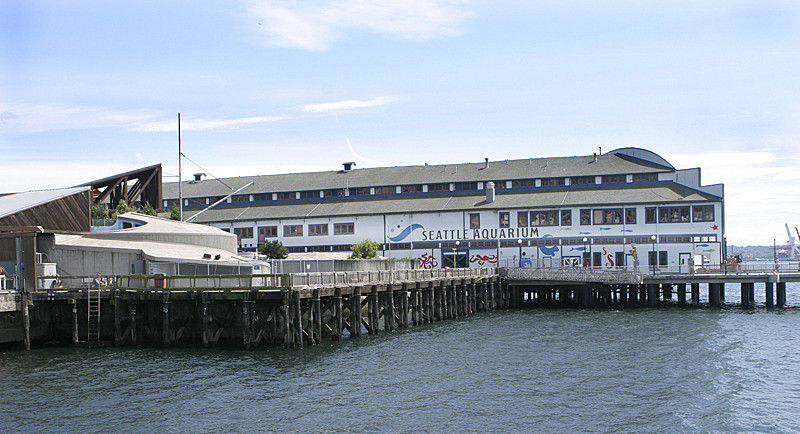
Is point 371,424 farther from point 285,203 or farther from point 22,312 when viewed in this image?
point 285,203

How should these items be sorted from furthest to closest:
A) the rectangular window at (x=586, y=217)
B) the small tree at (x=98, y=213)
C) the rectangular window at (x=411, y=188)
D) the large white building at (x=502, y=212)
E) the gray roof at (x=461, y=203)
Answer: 1. the rectangular window at (x=411, y=188)
2. the rectangular window at (x=586, y=217)
3. the gray roof at (x=461, y=203)
4. the large white building at (x=502, y=212)
5. the small tree at (x=98, y=213)

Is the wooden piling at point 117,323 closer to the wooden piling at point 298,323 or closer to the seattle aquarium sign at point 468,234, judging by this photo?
the wooden piling at point 298,323

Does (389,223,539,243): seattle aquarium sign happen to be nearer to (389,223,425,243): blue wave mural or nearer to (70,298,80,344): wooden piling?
(389,223,425,243): blue wave mural

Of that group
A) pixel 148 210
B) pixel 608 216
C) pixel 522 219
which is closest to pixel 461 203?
pixel 522 219

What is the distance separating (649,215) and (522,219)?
12.8 meters

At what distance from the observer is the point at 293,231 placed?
9381cm

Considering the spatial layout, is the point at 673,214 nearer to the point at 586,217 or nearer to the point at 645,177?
the point at 586,217

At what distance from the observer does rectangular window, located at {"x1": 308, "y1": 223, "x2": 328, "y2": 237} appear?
9275cm

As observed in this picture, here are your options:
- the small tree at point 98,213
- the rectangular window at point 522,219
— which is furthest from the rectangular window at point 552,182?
the small tree at point 98,213

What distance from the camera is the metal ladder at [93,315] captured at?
41456 millimetres

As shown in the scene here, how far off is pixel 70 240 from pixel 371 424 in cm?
3047

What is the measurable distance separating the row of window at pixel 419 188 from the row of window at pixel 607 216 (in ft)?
26.0

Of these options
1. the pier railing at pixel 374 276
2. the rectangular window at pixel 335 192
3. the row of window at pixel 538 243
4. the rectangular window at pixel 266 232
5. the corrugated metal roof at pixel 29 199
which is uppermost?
the rectangular window at pixel 335 192

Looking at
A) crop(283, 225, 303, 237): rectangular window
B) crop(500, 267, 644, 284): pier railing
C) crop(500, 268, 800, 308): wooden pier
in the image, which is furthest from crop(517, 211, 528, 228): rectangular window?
crop(283, 225, 303, 237): rectangular window
